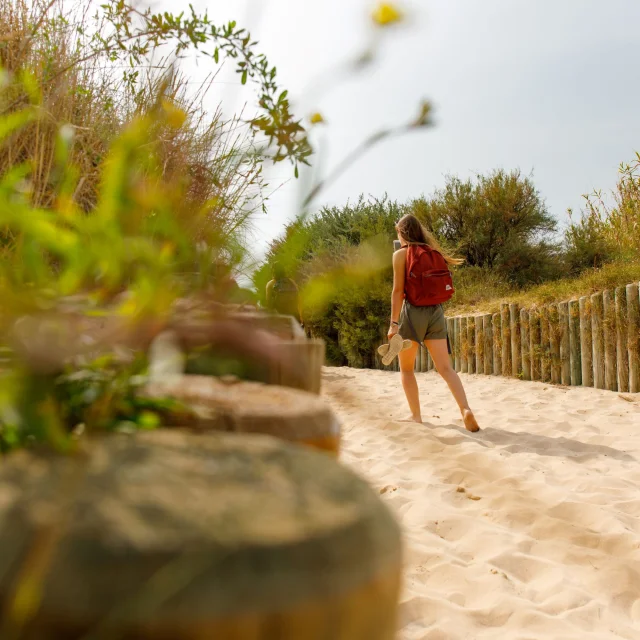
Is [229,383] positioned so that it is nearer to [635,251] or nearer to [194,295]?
[194,295]

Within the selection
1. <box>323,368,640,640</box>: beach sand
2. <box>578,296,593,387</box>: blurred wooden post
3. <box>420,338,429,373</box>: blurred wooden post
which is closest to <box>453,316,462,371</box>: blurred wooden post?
<box>420,338,429,373</box>: blurred wooden post

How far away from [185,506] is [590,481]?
309 cm

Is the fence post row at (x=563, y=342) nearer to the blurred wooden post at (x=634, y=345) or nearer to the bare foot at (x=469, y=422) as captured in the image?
the blurred wooden post at (x=634, y=345)

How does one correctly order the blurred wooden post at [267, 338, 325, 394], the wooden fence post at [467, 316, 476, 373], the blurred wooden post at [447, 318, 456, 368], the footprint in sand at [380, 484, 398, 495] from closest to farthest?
the blurred wooden post at [267, 338, 325, 394] → the footprint in sand at [380, 484, 398, 495] → the wooden fence post at [467, 316, 476, 373] → the blurred wooden post at [447, 318, 456, 368]

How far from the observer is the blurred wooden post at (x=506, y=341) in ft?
24.8

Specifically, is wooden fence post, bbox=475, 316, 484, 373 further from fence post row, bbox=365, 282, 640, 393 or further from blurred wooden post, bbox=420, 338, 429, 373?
blurred wooden post, bbox=420, 338, 429, 373

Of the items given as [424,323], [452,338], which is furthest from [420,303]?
[452,338]

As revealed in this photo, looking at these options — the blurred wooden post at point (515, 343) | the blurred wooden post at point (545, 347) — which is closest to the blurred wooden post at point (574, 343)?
the blurred wooden post at point (545, 347)

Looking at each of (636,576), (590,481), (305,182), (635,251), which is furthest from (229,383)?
(635,251)

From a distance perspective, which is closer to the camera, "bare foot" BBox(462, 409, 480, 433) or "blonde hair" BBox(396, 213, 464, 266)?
"bare foot" BBox(462, 409, 480, 433)

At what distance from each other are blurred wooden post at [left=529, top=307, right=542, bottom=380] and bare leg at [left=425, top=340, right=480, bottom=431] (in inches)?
124

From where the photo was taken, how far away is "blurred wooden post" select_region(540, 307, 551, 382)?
6.93m

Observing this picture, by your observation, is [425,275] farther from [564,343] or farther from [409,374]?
[564,343]

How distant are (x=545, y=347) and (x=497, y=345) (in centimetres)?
81
